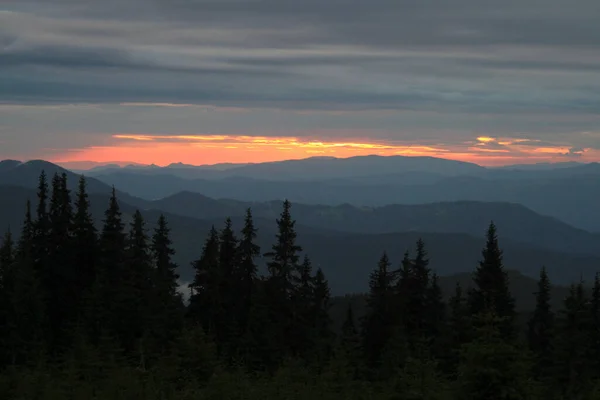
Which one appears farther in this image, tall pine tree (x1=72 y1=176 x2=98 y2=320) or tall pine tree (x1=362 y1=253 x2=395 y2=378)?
tall pine tree (x1=72 y1=176 x2=98 y2=320)

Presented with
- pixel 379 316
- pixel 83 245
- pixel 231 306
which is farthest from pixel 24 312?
pixel 379 316

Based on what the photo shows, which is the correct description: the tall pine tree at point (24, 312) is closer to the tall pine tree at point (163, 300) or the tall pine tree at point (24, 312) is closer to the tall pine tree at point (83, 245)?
the tall pine tree at point (83, 245)

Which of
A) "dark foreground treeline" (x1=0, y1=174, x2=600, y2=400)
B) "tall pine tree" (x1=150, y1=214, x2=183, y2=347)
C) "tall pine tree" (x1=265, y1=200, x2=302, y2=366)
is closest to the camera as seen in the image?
"dark foreground treeline" (x1=0, y1=174, x2=600, y2=400)

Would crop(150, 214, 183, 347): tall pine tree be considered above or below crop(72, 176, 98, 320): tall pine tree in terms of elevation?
below

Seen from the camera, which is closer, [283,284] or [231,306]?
[283,284]

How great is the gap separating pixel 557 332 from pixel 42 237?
32.3 meters

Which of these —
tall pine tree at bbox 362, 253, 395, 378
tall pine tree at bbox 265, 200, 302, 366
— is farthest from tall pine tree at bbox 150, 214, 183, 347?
tall pine tree at bbox 362, 253, 395, 378

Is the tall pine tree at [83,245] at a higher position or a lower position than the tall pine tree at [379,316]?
higher

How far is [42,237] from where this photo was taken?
43.6m

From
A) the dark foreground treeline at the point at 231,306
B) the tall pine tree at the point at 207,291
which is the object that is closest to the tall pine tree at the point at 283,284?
the dark foreground treeline at the point at 231,306

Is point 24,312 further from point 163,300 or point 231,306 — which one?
point 231,306

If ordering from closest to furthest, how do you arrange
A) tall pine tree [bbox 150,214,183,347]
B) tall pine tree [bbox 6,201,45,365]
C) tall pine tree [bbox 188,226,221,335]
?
tall pine tree [bbox 6,201,45,365] < tall pine tree [bbox 150,214,183,347] < tall pine tree [bbox 188,226,221,335]

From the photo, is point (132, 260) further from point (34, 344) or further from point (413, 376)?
point (413, 376)

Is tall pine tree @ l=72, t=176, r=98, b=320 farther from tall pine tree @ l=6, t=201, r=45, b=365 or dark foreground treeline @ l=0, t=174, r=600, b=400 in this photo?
tall pine tree @ l=6, t=201, r=45, b=365
